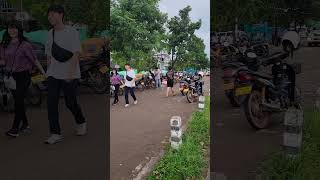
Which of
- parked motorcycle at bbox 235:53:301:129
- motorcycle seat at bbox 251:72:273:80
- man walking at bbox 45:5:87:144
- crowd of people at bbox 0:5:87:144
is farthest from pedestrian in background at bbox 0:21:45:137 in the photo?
motorcycle seat at bbox 251:72:273:80

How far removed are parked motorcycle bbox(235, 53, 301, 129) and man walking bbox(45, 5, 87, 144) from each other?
6.69 ft

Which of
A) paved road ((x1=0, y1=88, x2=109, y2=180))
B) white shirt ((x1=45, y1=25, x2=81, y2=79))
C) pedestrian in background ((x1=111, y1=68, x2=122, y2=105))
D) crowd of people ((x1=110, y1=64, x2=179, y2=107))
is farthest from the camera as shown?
pedestrian in background ((x1=111, y1=68, x2=122, y2=105))

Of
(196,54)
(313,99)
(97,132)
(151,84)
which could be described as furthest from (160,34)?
(97,132)

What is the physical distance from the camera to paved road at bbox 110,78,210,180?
188 inches

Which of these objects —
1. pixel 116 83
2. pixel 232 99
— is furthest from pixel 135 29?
pixel 232 99

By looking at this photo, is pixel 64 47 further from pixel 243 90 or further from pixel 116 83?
pixel 116 83

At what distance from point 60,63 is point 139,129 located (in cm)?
295

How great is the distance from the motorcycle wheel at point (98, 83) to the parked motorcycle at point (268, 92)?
2.54 m

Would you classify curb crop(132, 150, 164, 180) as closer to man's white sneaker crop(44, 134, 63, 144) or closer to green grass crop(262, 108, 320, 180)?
man's white sneaker crop(44, 134, 63, 144)

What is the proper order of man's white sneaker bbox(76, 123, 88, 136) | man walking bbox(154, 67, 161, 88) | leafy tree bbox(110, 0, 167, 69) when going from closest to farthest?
1. man's white sneaker bbox(76, 123, 88, 136)
2. leafy tree bbox(110, 0, 167, 69)
3. man walking bbox(154, 67, 161, 88)

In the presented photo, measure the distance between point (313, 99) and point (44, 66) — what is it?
4545mm

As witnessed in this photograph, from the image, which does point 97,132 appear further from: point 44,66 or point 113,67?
point 113,67

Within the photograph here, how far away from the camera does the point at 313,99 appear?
22.1 feet

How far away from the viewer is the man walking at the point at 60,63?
13.3 feet
